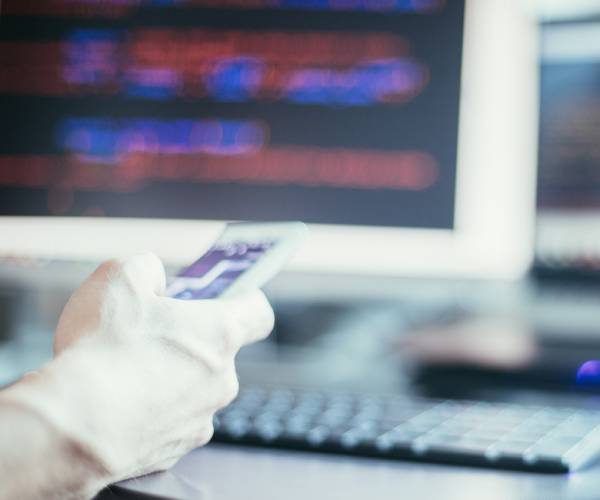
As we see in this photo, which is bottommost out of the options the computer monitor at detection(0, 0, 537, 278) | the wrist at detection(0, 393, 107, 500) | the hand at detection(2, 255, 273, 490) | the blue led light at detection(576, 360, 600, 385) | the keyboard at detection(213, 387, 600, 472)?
the blue led light at detection(576, 360, 600, 385)

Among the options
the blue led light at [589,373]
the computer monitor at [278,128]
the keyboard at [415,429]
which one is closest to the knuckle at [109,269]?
the keyboard at [415,429]

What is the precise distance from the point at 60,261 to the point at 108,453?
369mm

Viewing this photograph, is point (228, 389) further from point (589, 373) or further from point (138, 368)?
point (589, 373)

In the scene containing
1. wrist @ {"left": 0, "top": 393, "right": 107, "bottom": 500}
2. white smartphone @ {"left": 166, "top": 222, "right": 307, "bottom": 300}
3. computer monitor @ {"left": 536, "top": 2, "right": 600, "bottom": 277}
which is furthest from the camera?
computer monitor @ {"left": 536, "top": 2, "right": 600, "bottom": 277}

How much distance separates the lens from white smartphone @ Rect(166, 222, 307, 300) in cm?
47

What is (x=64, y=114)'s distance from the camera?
2.39ft

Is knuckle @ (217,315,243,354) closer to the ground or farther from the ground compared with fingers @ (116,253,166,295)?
closer to the ground

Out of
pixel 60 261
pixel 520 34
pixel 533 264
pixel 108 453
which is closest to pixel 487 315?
pixel 533 264

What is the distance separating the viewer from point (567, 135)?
2.10 feet

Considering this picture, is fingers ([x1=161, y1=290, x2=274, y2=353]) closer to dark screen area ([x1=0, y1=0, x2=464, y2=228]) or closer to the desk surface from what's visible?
the desk surface

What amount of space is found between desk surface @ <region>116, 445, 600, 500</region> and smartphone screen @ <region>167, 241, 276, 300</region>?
0.09m

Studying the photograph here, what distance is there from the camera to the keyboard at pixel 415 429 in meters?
0.43

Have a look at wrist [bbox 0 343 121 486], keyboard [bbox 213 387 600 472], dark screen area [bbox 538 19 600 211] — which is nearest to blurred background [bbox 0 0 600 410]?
dark screen area [bbox 538 19 600 211]

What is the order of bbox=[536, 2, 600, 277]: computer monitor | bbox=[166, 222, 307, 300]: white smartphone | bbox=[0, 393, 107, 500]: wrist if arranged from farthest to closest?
bbox=[536, 2, 600, 277]: computer monitor → bbox=[166, 222, 307, 300]: white smartphone → bbox=[0, 393, 107, 500]: wrist
